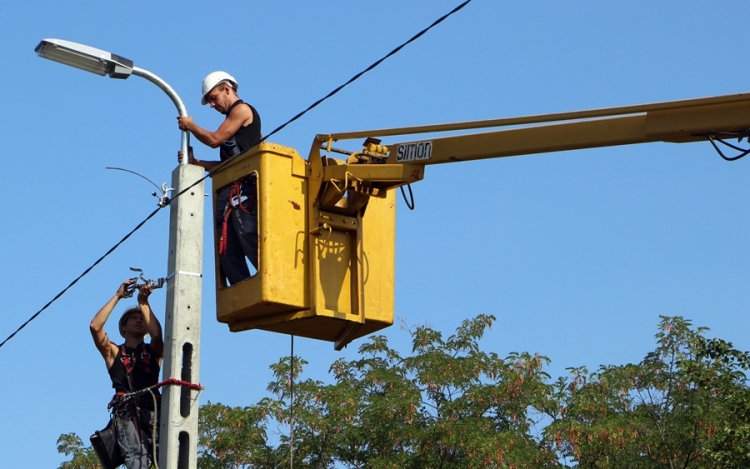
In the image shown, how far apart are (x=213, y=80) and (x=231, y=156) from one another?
2.07 feet

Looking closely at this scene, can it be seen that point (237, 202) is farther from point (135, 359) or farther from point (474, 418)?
point (474, 418)

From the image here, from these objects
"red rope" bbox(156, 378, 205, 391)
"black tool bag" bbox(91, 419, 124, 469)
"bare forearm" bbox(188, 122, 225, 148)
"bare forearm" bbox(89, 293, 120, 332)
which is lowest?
"black tool bag" bbox(91, 419, 124, 469)

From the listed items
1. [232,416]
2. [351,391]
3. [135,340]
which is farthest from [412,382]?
[135,340]

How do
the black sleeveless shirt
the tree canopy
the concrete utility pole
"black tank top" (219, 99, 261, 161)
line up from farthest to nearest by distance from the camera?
the tree canopy → "black tank top" (219, 99, 261, 161) → the black sleeveless shirt → the concrete utility pole

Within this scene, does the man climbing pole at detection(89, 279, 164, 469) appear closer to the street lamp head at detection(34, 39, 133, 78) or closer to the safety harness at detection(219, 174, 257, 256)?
the safety harness at detection(219, 174, 257, 256)

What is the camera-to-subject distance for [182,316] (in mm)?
8492

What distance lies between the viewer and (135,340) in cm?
954

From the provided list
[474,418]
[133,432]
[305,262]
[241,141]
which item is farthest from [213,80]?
[474,418]

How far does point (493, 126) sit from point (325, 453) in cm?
1160

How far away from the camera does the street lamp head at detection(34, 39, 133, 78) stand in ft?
29.9

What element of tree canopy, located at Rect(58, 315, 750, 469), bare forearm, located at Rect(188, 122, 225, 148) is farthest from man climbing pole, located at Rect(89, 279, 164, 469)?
tree canopy, located at Rect(58, 315, 750, 469)

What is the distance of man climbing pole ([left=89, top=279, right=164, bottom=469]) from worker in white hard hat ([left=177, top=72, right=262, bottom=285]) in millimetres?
621

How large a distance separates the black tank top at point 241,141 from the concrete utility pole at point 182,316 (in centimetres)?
51

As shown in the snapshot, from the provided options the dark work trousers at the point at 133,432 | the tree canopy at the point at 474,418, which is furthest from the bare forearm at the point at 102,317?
the tree canopy at the point at 474,418
